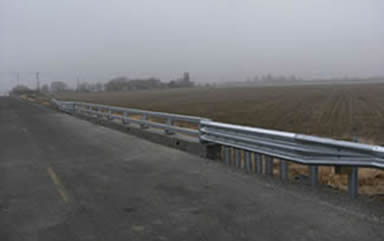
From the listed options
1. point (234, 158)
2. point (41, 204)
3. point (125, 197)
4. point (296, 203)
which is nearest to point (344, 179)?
point (234, 158)

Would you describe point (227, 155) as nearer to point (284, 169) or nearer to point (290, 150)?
point (284, 169)

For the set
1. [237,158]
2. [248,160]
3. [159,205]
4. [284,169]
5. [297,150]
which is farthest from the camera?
[237,158]

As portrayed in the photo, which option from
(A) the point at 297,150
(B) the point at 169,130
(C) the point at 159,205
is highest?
(A) the point at 297,150

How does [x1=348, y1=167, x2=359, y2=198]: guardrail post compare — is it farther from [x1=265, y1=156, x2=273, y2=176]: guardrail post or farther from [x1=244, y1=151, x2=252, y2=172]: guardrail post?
[x1=244, y1=151, x2=252, y2=172]: guardrail post

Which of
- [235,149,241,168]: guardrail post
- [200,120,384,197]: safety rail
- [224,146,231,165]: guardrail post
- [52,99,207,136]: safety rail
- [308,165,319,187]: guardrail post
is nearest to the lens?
[200,120,384,197]: safety rail

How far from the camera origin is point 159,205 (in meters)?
5.25

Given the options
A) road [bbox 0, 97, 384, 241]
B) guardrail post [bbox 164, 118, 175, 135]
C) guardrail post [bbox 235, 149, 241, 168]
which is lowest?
road [bbox 0, 97, 384, 241]

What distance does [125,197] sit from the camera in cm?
567

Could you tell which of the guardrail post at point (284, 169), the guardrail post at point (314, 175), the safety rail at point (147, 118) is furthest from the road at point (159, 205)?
the safety rail at point (147, 118)

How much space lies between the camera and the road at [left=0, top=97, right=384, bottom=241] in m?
4.22

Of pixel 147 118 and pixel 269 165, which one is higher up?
pixel 147 118

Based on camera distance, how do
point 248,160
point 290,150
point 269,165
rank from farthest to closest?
point 248,160, point 269,165, point 290,150

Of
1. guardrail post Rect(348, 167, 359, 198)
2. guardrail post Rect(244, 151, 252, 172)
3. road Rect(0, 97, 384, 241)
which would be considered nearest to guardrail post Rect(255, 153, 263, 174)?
guardrail post Rect(244, 151, 252, 172)

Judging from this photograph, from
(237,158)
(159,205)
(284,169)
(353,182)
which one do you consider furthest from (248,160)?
(159,205)
